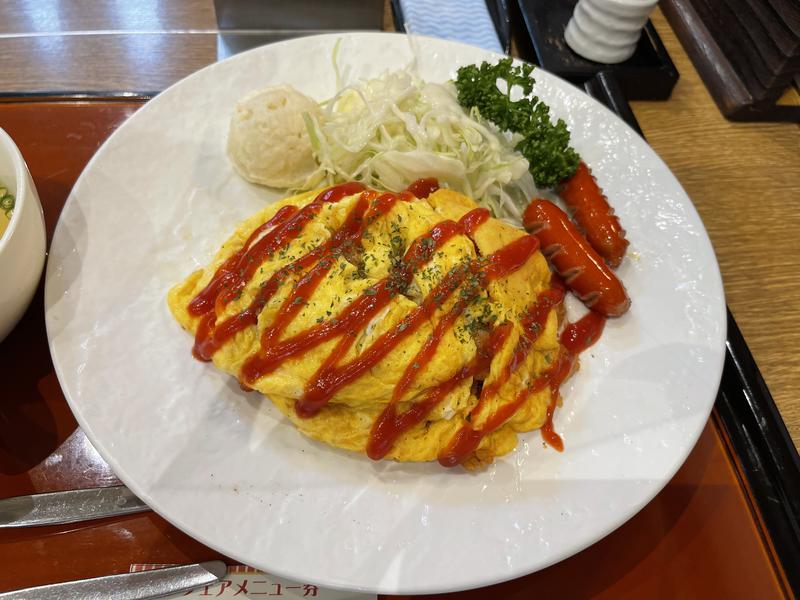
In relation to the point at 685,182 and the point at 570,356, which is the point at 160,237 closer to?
the point at 570,356

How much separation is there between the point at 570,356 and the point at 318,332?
109cm

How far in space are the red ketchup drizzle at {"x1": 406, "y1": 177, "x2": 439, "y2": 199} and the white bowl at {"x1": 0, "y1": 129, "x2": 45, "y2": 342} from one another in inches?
61.5

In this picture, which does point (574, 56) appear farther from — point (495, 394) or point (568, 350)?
point (495, 394)

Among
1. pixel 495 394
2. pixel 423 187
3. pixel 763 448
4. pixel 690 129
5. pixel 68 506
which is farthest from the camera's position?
pixel 690 129

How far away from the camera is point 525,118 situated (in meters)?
2.68

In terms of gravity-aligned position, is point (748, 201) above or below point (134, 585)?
above

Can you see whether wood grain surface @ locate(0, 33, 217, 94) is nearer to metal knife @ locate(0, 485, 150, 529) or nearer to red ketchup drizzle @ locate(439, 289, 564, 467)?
metal knife @ locate(0, 485, 150, 529)

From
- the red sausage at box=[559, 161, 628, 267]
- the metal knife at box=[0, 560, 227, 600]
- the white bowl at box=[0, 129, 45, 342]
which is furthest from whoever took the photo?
the red sausage at box=[559, 161, 628, 267]

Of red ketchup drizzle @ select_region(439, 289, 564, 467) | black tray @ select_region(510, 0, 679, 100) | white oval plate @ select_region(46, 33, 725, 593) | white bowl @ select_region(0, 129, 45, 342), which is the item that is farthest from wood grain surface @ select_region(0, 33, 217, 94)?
red ketchup drizzle @ select_region(439, 289, 564, 467)

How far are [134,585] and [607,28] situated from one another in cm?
385

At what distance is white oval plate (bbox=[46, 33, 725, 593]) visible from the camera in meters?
1.78

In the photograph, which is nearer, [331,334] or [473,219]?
[331,334]

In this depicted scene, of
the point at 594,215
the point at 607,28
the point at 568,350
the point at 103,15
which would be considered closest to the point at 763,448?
the point at 568,350

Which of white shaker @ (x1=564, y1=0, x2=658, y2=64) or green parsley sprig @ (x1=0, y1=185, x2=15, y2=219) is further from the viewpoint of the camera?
white shaker @ (x1=564, y1=0, x2=658, y2=64)
